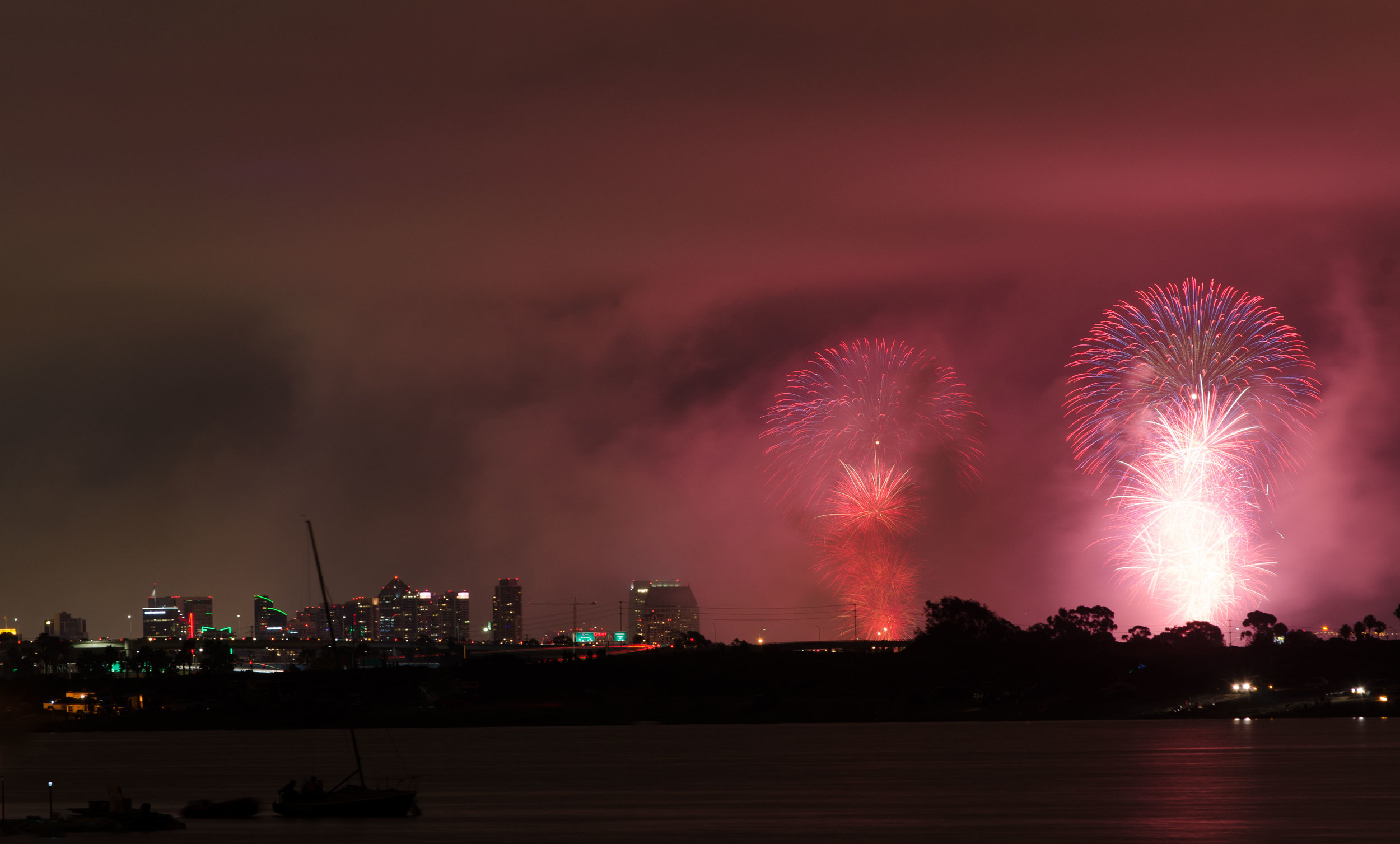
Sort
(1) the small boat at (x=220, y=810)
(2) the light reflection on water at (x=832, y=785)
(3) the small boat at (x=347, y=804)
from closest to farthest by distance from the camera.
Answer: (2) the light reflection on water at (x=832, y=785) → (3) the small boat at (x=347, y=804) → (1) the small boat at (x=220, y=810)

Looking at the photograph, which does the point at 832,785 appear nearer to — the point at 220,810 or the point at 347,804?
the point at 347,804

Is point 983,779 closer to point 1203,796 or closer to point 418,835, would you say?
point 1203,796

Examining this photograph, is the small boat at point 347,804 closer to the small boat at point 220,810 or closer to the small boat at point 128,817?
the small boat at point 220,810

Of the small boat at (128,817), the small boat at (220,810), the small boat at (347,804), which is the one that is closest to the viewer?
the small boat at (128,817)

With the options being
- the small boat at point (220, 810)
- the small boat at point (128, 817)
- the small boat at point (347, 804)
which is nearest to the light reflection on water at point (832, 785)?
the small boat at point (347, 804)

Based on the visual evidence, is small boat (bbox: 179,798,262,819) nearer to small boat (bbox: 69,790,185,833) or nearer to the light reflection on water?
the light reflection on water

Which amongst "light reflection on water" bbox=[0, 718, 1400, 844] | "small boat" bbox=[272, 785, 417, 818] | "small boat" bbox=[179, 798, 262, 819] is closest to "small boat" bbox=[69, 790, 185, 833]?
"light reflection on water" bbox=[0, 718, 1400, 844]

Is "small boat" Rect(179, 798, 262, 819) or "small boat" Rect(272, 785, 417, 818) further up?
"small boat" Rect(272, 785, 417, 818)
